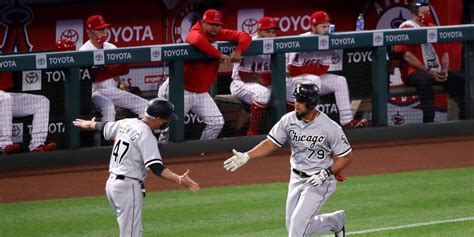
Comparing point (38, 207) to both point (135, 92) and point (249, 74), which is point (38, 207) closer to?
point (135, 92)

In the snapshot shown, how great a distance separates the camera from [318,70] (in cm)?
1420

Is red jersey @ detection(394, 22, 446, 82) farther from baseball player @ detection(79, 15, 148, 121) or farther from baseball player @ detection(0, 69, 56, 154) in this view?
baseball player @ detection(0, 69, 56, 154)

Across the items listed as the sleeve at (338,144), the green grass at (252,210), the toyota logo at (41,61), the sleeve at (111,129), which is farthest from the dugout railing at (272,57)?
the sleeve at (338,144)

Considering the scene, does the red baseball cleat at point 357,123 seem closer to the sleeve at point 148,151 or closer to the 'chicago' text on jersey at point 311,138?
the 'chicago' text on jersey at point 311,138

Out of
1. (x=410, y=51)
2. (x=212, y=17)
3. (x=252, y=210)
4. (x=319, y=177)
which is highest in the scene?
(x=212, y=17)

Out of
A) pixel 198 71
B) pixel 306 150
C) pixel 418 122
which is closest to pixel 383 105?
pixel 418 122

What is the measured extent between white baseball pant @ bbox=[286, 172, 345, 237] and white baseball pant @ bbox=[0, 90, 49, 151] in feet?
15.3

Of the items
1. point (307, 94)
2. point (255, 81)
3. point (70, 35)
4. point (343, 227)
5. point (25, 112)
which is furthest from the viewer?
point (70, 35)

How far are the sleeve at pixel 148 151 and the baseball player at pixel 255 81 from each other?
5510 mm

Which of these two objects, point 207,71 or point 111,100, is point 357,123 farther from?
point 111,100

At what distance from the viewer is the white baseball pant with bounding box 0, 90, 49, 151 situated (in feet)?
41.3

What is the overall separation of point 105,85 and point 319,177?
5043 mm

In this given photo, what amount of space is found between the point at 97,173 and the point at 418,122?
4.36 meters

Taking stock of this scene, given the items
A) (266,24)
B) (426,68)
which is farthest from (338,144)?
(426,68)
